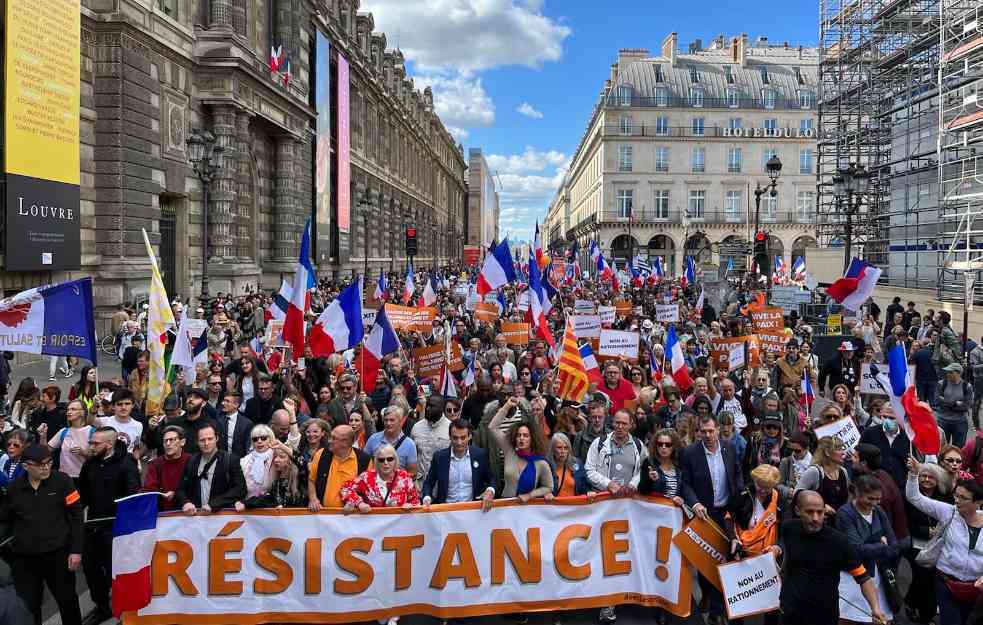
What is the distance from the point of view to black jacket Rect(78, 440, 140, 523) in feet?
19.0

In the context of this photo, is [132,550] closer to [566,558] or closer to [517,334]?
[566,558]

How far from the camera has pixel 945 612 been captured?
16.7ft

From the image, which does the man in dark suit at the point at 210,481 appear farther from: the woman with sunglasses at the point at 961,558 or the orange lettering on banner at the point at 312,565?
the woman with sunglasses at the point at 961,558

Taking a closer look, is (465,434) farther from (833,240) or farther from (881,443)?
(833,240)

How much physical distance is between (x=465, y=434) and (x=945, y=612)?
11.4ft

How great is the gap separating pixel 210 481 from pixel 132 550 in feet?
2.27

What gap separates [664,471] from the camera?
20.1ft

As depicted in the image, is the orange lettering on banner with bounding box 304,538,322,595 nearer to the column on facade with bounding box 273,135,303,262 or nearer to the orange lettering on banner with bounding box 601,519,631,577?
the orange lettering on banner with bounding box 601,519,631,577

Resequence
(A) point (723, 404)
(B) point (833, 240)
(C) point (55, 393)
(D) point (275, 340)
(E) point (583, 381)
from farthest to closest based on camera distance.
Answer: (B) point (833, 240)
(D) point (275, 340)
(E) point (583, 381)
(A) point (723, 404)
(C) point (55, 393)

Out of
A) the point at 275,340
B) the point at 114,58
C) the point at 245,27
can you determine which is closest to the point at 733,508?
the point at 275,340

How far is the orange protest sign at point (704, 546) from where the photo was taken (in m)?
5.86

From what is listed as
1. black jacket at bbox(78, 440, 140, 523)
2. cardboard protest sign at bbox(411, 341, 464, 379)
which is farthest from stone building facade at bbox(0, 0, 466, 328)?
black jacket at bbox(78, 440, 140, 523)

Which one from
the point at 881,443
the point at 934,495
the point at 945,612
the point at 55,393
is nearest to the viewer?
the point at 945,612

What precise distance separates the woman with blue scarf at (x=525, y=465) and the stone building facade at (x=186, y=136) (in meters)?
13.8
